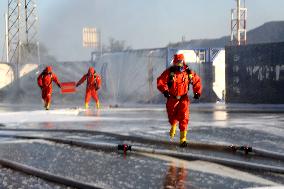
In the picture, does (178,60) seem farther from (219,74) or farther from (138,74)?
(138,74)

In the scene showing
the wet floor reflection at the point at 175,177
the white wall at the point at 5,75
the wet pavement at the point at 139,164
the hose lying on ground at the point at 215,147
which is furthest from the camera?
the white wall at the point at 5,75

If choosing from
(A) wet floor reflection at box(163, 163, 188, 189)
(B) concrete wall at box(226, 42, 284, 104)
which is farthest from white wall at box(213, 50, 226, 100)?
(A) wet floor reflection at box(163, 163, 188, 189)

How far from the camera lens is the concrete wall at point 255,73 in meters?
22.5

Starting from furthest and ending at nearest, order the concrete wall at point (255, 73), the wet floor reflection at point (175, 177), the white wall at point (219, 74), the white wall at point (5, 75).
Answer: the white wall at point (5, 75) → the white wall at point (219, 74) → the concrete wall at point (255, 73) → the wet floor reflection at point (175, 177)

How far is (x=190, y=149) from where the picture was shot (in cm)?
872

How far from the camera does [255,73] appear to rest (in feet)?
77.0

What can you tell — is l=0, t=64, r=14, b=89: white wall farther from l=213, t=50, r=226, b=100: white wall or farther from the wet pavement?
the wet pavement

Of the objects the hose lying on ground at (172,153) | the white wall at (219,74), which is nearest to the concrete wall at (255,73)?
the white wall at (219,74)

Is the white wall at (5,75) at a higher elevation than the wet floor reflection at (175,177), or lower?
higher

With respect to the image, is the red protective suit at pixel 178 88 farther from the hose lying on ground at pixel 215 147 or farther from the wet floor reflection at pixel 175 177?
the wet floor reflection at pixel 175 177

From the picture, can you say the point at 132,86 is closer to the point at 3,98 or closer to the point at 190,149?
the point at 3,98

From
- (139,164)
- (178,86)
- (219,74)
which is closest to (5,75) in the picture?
(219,74)

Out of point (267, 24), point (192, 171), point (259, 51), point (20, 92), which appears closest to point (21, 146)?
point (192, 171)

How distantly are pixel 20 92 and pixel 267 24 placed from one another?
8157 centimetres
